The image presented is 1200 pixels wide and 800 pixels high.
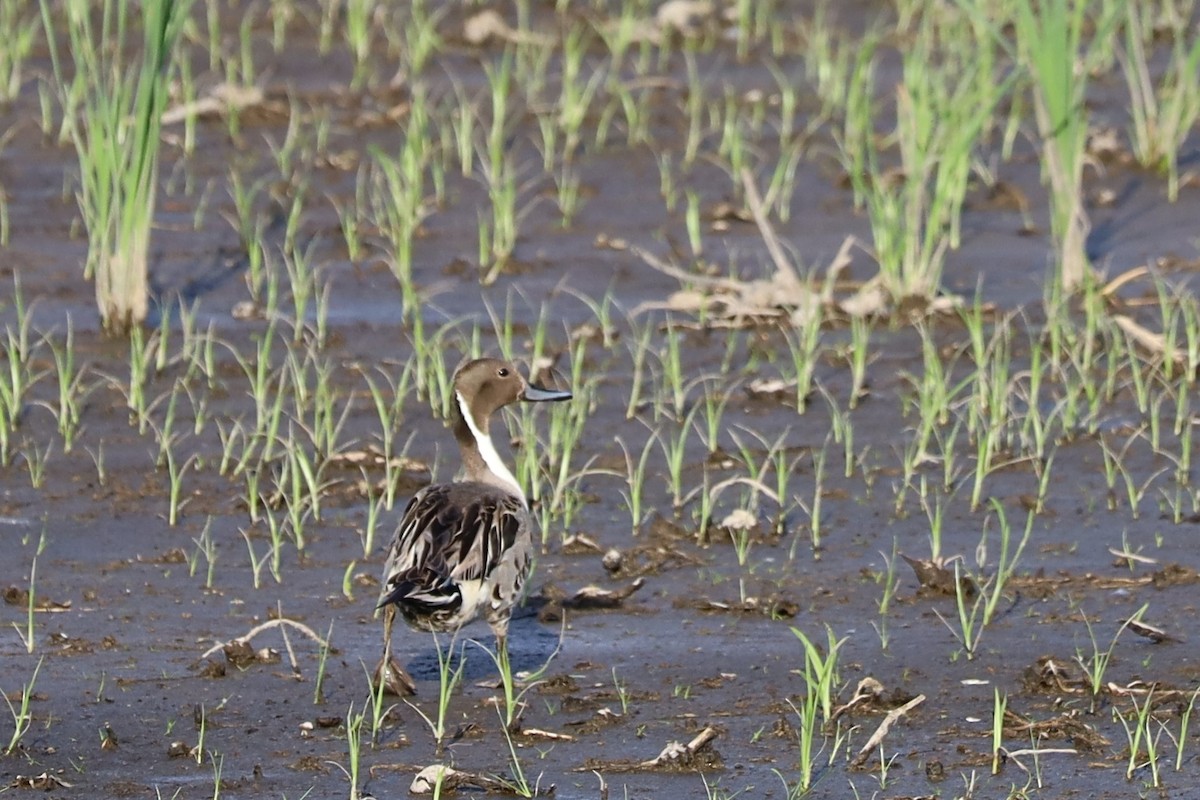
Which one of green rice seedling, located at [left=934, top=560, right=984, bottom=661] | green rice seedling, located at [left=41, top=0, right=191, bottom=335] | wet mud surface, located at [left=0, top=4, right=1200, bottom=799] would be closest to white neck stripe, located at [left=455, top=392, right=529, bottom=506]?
wet mud surface, located at [left=0, top=4, right=1200, bottom=799]

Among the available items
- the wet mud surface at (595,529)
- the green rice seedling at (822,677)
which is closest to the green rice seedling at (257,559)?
the wet mud surface at (595,529)

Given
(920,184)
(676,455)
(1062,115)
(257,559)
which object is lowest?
(257,559)

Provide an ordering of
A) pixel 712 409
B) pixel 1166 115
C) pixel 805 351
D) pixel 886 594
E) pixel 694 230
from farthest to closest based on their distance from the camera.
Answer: pixel 1166 115
pixel 694 230
pixel 805 351
pixel 712 409
pixel 886 594

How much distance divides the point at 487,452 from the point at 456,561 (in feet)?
2.86

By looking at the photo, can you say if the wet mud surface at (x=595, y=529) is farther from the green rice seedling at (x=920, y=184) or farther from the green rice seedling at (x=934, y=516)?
the green rice seedling at (x=920, y=184)

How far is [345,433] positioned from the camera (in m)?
7.88

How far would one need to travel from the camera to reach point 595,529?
274 inches

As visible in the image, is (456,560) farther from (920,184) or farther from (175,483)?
(920,184)

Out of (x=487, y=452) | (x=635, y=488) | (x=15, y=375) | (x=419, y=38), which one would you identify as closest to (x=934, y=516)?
(x=635, y=488)

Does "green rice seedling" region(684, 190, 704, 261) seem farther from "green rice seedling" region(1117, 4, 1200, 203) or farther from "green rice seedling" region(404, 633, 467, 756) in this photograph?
"green rice seedling" region(404, 633, 467, 756)

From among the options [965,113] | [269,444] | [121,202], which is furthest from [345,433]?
[965,113]

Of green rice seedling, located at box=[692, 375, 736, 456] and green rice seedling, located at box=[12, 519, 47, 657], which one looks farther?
green rice seedling, located at box=[692, 375, 736, 456]

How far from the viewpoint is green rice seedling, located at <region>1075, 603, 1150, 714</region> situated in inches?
215

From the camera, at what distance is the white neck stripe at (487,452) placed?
20.6 feet
